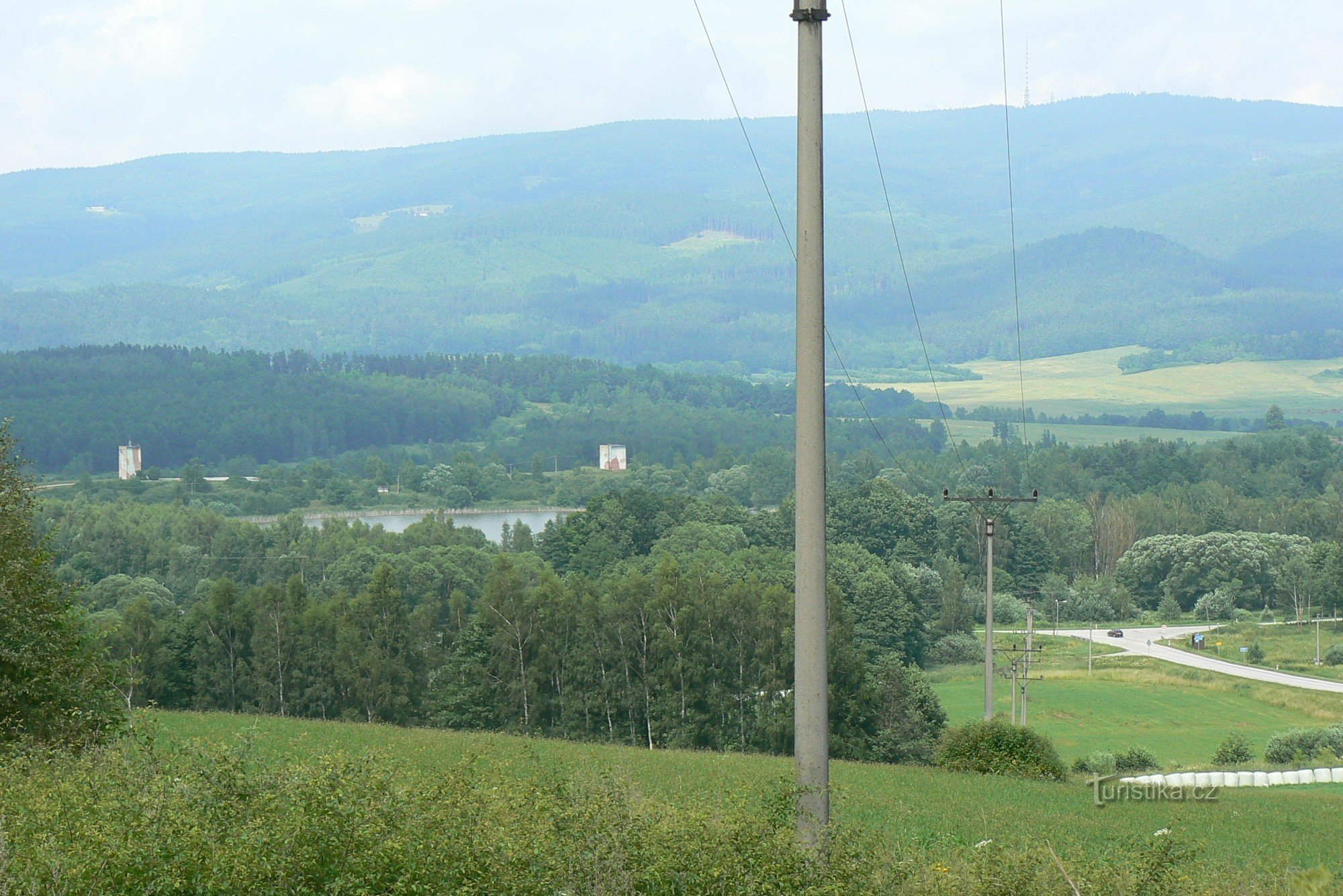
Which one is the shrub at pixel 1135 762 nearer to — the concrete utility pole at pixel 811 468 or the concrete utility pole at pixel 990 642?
the concrete utility pole at pixel 990 642

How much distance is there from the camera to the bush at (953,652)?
91688 mm

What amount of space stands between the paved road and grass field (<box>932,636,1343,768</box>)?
239 cm

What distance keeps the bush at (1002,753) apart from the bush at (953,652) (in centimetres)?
6664

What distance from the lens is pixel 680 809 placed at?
10.5 metres

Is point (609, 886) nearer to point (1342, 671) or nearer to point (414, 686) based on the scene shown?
point (414, 686)

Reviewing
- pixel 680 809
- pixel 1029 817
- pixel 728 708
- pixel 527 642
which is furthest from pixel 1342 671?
pixel 680 809

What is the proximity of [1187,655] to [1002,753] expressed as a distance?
229ft

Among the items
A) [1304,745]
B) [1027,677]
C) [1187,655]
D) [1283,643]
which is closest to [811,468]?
[1304,745]

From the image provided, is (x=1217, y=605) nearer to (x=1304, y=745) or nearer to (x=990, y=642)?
(x=1304, y=745)

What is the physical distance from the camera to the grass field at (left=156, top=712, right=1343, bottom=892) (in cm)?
1321

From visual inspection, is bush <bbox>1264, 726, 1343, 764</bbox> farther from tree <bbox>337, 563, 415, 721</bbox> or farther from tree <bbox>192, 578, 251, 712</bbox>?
tree <bbox>192, 578, 251, 712</bbox>

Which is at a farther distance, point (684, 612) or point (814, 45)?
point (684, 612)

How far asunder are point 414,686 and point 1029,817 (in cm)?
4734
